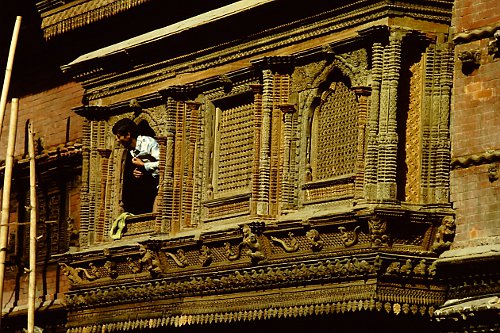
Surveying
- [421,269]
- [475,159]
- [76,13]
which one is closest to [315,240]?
[421,269]

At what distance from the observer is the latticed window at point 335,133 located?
1562 cm

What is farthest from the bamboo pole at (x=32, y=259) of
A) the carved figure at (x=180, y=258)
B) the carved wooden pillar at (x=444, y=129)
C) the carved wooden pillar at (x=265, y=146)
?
the carved wooden pillar at (x=444, y=129)

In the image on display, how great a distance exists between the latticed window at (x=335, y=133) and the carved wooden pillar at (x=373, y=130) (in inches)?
16.4

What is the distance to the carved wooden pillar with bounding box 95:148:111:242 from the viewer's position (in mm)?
18312

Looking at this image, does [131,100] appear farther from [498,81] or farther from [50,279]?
[498,81]

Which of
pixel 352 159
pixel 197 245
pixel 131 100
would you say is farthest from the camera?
pixel 131 100

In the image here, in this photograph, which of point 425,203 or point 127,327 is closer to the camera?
point 425,203

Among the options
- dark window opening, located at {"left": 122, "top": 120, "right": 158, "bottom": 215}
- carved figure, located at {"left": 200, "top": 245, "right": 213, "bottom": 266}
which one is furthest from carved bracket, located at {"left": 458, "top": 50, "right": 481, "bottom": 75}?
dark window opening, located at {"left": 122, "top": 120, "right": 158, "bottom": 215}

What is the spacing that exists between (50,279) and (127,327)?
2399 mm

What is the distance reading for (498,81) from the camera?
14.6 meters

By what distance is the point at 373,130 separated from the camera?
49.6 feet

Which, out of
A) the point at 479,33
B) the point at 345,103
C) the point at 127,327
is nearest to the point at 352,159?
the point at 345,103

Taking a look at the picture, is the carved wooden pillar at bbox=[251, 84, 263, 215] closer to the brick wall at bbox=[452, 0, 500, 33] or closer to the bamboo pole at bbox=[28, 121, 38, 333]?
the brick wall at bbox=[452, 0, 500, 33]

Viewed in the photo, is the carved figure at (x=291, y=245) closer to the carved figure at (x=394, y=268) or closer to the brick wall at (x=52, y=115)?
the carved figure at (x=394, y=268)
